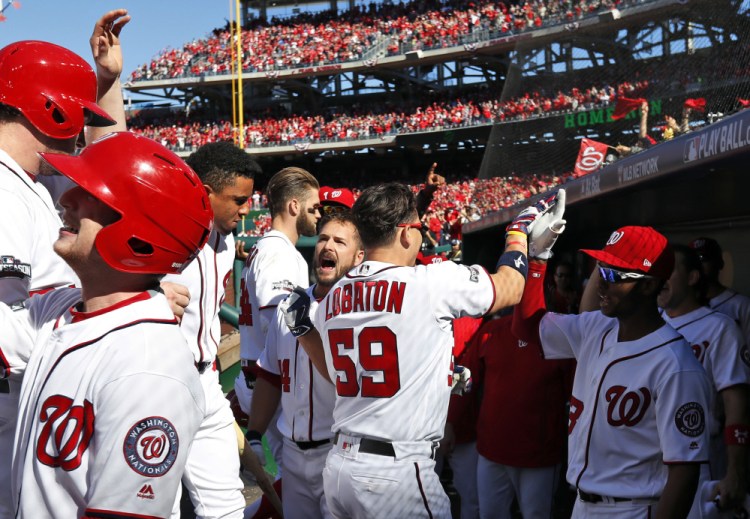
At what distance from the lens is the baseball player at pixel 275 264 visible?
399cm

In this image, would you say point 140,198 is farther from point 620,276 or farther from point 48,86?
point 620,276

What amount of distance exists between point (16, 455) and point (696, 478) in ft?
6.72

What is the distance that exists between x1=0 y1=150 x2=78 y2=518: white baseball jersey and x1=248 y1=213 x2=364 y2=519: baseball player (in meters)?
1.36

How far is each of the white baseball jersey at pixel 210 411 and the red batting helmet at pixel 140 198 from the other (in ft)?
5.04

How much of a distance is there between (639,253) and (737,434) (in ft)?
2.73

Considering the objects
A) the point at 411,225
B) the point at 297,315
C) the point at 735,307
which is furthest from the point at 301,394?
the point at 735,307

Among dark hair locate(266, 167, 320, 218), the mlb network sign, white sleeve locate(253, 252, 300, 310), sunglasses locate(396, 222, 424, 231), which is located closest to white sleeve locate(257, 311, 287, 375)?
white sleeve locate(253, 252, 300, 310)

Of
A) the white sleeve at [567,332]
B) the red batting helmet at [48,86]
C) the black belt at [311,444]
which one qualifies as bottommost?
the black belt at [311,444]

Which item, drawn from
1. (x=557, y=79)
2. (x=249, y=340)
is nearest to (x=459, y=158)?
(x=557, y=79)

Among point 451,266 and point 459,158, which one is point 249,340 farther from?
point 459,158

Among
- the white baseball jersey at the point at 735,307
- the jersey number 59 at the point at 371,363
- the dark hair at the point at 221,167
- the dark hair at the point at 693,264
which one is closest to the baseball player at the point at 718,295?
the white baseball jersey at the point at 735,307

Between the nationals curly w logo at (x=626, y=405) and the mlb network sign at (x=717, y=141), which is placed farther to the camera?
the nationals curly w logo at (x=626, y=405)

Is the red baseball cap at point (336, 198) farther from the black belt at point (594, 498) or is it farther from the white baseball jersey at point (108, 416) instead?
the white baseball jersey at point (108, 416)

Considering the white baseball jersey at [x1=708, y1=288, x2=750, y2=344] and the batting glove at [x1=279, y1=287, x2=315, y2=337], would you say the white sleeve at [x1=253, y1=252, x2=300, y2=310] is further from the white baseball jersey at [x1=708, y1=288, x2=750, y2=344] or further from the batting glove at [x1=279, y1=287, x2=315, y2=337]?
the white baseball jersey at [x1=708, y1=288, x2=750, y2=344]
